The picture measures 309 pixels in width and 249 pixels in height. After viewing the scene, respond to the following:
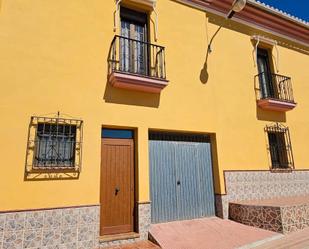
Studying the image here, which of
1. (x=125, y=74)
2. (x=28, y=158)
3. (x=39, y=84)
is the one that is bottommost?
(x=28, y=158)

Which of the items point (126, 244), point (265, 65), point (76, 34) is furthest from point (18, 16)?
point (265, 65)

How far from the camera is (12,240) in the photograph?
4395 mm

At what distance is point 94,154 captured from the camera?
5.50 metres

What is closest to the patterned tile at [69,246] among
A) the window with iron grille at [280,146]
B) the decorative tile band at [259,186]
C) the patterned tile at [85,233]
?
the patterned tile at [85,233]

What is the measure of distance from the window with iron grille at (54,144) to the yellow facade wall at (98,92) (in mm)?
161

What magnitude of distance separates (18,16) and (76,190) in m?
4.12

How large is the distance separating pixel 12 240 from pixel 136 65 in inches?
198

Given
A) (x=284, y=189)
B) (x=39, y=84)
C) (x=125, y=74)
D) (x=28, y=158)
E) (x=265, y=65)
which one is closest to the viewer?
(x=28, y=158)

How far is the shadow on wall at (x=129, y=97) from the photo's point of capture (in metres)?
6.00

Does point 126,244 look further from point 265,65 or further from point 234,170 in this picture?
point 265,65

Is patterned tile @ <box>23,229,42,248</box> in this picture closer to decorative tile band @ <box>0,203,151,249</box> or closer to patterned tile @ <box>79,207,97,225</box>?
decorative tile band @ <box>0,203,151,249</box>

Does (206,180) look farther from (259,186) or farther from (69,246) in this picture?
(69,246)

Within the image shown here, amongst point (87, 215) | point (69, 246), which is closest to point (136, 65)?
point (87, 215)

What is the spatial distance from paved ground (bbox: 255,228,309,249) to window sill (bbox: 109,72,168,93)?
14.8ft
